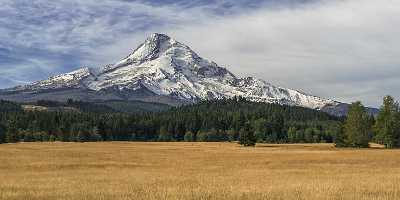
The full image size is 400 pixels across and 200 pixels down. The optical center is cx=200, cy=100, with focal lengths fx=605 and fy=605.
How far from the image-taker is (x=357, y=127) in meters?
125

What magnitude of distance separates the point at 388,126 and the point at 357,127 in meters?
6.14

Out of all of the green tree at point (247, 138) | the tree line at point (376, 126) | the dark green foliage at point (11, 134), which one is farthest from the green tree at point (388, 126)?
the dark green foliage at point (11, 134)

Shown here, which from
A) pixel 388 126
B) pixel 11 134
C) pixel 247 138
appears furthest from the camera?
pixel 11 134

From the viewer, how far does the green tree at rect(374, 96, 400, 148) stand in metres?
124

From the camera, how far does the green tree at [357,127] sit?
125 metres

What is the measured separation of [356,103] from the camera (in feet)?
418

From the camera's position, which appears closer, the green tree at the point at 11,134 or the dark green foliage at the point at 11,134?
the dark green foliage at the point at 11,134

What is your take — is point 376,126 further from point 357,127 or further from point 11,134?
point 11,134

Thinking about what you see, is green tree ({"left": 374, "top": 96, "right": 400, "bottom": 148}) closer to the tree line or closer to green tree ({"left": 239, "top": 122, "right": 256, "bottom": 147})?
the tree line

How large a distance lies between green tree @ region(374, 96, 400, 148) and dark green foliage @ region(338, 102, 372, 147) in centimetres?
234

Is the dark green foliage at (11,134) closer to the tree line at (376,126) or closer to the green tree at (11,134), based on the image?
Answer: the green tree at (11,134)

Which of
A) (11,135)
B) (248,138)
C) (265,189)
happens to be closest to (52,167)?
(265,189)

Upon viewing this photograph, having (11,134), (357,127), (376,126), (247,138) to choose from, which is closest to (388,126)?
(376,126)

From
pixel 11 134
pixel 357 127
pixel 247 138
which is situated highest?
pixel 357 127
